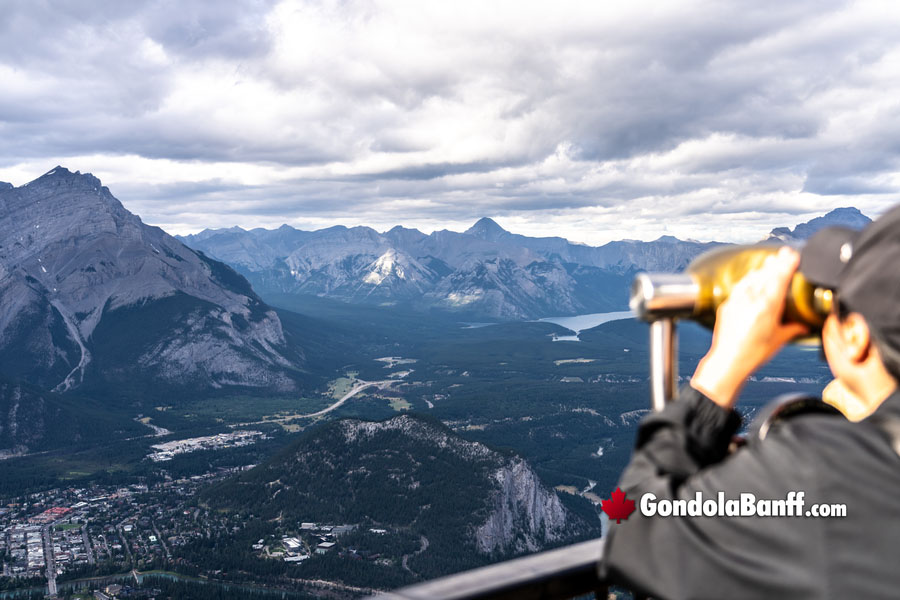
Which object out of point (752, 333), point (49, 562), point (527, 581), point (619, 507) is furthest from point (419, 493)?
point (752, 333)

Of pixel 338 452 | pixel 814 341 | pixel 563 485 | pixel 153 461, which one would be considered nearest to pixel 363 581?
pixel 338 452

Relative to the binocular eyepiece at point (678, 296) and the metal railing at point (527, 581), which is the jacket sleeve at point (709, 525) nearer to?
the binocular eyepiece at point (678, 296)

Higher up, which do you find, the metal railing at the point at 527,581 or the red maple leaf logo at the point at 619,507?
the red maple leaf logo at the point at 619,507

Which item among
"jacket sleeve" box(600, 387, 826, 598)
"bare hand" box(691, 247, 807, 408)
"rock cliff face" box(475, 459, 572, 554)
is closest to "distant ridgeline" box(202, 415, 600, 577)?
"rock cliff face" box(475, 459, 572, 554)

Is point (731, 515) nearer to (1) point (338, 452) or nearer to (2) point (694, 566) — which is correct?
(2) point (694, 566)

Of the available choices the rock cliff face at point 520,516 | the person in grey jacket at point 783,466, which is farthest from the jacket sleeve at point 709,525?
the rock cliff face at point 520,516

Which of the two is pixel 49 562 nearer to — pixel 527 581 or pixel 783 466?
pixel 527 581

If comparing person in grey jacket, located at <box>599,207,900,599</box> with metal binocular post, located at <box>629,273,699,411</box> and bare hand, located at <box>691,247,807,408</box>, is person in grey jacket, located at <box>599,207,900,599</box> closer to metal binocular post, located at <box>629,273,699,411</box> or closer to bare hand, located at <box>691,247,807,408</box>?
bare hand, located at <box>691,247,807,408</box>
